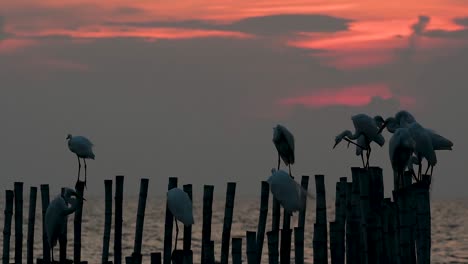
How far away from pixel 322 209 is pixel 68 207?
13.9ft

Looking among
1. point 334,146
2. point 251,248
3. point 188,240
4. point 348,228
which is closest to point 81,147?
point 334,146

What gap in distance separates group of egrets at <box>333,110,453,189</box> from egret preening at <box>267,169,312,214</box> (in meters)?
1.56

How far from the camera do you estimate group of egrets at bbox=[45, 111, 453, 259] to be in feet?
53.9

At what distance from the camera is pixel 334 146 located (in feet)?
66.9

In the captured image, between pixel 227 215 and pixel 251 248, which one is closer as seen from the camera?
pixel 251 248

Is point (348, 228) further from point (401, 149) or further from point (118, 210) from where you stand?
point (118, 210)

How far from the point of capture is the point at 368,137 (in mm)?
19906

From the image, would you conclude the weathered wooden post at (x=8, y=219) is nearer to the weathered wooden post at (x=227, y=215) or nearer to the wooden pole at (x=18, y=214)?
the wooden pole at (x=18, y=214)

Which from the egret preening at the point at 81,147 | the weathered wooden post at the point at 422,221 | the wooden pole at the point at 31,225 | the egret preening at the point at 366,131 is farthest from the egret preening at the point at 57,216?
the weathered wooden post at the point at 422,221

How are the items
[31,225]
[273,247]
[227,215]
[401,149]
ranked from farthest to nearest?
[31,225] < [227,215] < [401,149] < [273,247]

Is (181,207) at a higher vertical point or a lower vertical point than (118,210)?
higher

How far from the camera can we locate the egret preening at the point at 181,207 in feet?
57.2

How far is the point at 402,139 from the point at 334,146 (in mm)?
4073

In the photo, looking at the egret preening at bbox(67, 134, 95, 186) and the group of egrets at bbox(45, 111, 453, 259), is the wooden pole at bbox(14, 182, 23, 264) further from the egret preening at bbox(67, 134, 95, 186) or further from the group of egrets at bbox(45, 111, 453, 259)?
the egret preening at bbox(67, 134, 95, 186)
